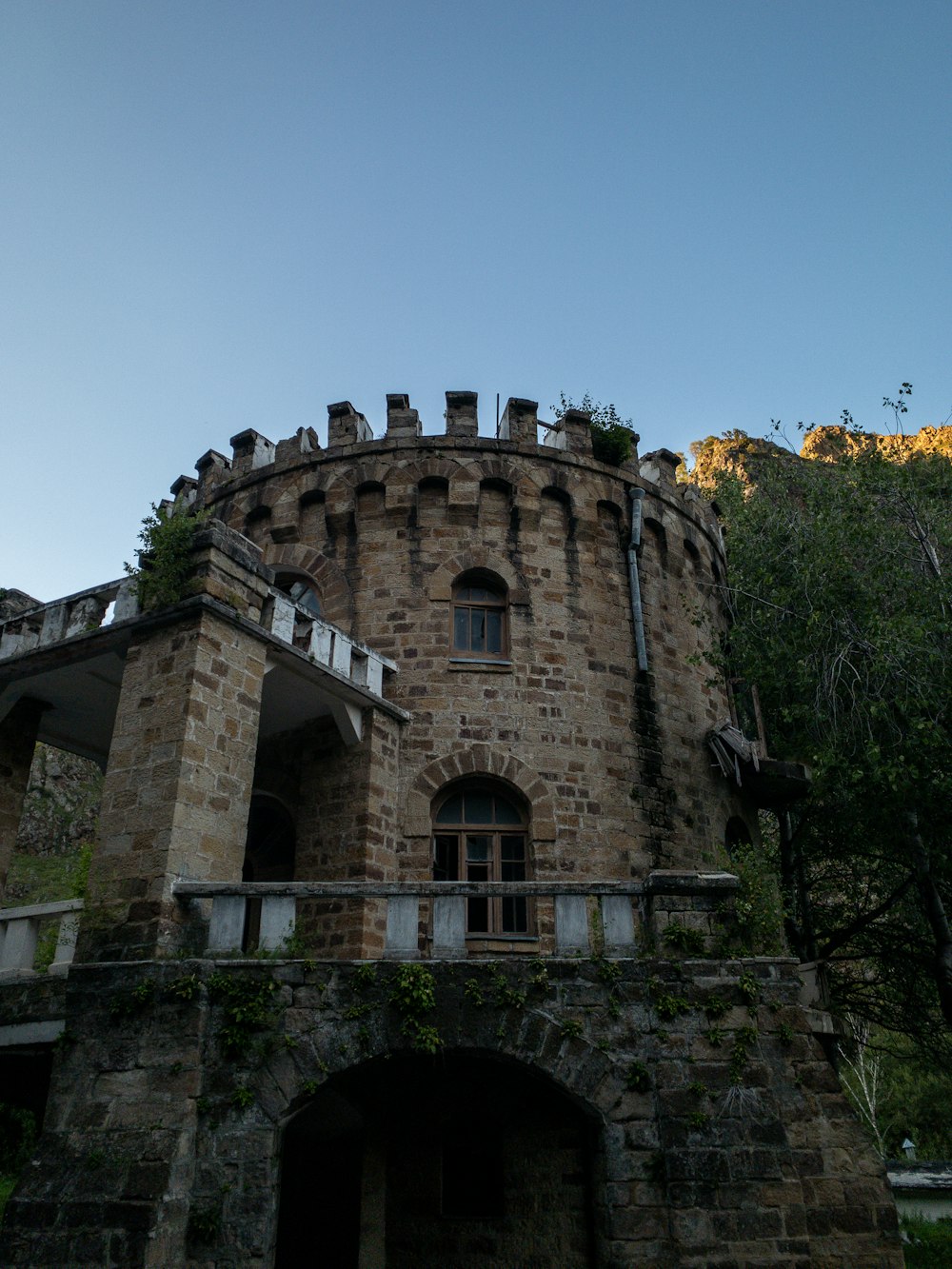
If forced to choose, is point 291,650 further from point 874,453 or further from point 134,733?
point 874,453

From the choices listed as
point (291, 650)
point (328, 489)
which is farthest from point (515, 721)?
point (328, 489)

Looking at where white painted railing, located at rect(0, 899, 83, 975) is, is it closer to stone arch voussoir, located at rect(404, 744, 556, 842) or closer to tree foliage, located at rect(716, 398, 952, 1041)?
stone arch voussoir, located at rect(404, 744, 556, 842)

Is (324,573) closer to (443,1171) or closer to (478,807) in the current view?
(478,807)

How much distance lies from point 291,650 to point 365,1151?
5.55m

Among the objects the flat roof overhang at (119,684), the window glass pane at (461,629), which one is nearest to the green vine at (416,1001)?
the flat roof overhang at (119,684)

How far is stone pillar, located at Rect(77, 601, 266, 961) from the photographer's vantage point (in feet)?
28.7

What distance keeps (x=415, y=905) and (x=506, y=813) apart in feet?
13.0

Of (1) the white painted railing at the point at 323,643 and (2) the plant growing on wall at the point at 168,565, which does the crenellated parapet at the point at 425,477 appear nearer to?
(1) the white painted railing at the point at 323,643

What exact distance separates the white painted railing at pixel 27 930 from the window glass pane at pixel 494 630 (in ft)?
21.1

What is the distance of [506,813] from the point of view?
12703mm

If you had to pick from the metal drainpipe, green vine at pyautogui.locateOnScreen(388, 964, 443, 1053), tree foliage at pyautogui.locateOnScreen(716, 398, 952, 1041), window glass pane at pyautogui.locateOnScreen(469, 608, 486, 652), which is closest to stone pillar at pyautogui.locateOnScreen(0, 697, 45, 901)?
window glass pane at pyautogui.locateOnScreen(469, 608, 486, 652)

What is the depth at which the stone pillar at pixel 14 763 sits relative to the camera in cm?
1193

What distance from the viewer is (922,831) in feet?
49.0

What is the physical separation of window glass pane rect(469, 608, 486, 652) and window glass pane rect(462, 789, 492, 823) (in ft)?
6.91
